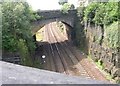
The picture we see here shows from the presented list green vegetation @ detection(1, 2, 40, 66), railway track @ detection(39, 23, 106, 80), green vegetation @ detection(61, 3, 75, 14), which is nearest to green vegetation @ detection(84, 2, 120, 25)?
railway track @ detection(39, 23, 106, 80)

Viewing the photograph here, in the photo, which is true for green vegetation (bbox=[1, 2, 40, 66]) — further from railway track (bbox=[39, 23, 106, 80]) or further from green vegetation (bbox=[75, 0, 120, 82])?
green vegetation (bbox=[75, 0, 120, 82])

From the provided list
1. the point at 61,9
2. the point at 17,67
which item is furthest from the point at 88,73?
the point at 17,67

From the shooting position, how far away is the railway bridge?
2745 centimetres

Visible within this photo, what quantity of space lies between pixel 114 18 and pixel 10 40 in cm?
673

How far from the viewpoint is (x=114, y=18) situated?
1906 centimetres

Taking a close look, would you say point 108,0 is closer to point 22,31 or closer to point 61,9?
point 22,31

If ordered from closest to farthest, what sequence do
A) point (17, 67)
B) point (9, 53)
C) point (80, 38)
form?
point (17, 67)
point (9, 53)
point (80, 38)

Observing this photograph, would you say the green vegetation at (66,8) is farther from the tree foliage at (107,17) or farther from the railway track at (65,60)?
the tree foliage at (107,17)

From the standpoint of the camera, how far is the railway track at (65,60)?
18797mm

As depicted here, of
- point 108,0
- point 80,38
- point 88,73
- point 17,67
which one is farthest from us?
point 80,38

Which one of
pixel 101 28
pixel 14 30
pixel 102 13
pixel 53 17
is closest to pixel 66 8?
pixel 53 17

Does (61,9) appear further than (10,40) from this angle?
Yes

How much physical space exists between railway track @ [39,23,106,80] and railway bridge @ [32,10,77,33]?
7.06ft

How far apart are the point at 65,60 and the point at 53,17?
673 cm
